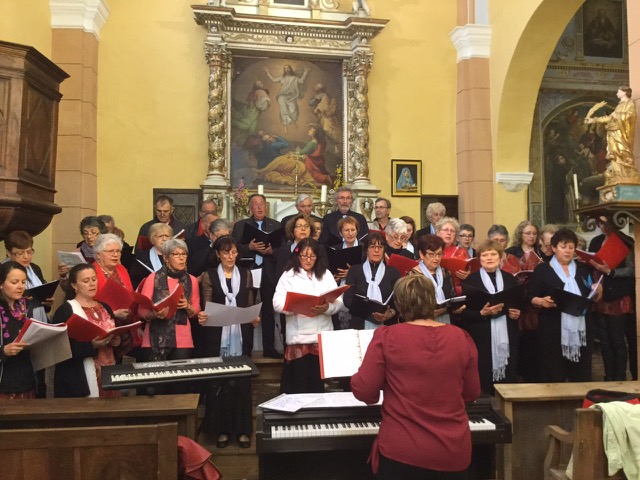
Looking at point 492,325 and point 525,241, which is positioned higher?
point 525,241

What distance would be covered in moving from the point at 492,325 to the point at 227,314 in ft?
6.53

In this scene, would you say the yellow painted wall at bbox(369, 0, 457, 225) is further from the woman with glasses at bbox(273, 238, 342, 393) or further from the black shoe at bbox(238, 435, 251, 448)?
the black shoe at bbox(238, 435, 251, 448)

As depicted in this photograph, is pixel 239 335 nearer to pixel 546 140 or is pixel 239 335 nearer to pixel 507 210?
pixel 507 210

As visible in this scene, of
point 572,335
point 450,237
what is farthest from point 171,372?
point 572,335

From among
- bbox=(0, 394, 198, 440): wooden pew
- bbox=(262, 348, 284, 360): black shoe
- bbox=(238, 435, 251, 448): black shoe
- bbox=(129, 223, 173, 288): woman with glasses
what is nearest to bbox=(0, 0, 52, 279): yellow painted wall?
bbox=(129, 223, 173, 288): woman with glasses

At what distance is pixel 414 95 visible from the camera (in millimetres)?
9156

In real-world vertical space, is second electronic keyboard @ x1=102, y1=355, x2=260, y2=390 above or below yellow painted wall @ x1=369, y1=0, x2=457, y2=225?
below

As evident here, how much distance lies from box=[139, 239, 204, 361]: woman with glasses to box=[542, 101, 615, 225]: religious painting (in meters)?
7.22

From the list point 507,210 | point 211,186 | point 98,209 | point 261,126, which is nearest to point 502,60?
point 507,210

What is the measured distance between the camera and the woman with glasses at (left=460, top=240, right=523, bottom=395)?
4.63 m

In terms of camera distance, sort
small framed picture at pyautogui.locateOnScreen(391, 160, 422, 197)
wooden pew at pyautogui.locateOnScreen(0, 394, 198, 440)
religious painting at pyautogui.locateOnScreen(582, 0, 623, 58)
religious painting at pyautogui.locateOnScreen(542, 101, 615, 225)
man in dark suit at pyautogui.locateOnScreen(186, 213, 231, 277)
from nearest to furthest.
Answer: wooden pew at pyautogui.locateOnScreen(0, 394, 198, 440), man in dark suit at pyautogui.locateOnScreen(186, 213, 231, 277), small framed picture at pyautogui.locateOnScreen(391, 160, 422, 197), religious painting at pyautogui.locateOnScreen(542, 101, 615, 225), religious painting at pyautogui.locateOnScreen(582, 0, 623, 58)

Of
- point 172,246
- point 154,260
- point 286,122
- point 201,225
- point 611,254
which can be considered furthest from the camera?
point 286,122

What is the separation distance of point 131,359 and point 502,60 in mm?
6108

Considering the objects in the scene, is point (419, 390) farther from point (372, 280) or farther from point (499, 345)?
point (499, 345)
